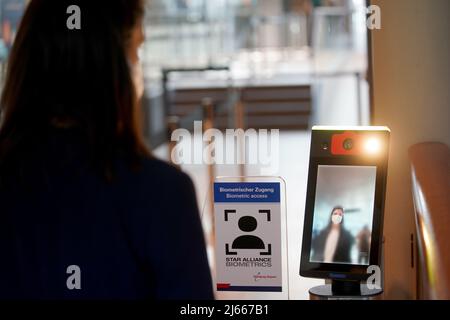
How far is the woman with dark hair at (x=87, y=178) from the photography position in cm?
128

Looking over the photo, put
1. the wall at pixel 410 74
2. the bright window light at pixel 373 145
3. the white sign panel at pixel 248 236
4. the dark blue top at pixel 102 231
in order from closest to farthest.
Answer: the dark blue top at pixel 102 231
the bright window light at pixel 373 145
the white sign panel at pixel 248 236
the wall at pixel 410 74

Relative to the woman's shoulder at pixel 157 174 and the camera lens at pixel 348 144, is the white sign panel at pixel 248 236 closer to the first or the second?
the camera lens at pixel 348 144

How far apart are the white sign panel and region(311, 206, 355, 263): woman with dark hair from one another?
0.17 metres

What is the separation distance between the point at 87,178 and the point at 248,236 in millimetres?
1087

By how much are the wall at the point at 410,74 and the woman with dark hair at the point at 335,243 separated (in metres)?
0.42

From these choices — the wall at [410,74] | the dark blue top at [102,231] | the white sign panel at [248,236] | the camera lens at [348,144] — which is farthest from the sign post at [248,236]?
the dark blue top at [102,231]

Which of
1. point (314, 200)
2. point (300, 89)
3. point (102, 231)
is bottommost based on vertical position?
point (300, 89)

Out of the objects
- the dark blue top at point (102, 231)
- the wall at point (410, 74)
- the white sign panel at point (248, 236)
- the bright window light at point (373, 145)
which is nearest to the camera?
the dark blue top at point (102, 231)

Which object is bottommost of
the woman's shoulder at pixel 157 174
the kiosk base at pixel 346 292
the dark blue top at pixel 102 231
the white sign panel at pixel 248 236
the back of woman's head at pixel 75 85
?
the kiosk base at pixel 346 292

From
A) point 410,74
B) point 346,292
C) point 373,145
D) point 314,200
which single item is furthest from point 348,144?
point 410,74

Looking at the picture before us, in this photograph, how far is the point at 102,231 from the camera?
4.27ft

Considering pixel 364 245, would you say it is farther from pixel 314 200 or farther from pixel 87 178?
pixel 87 178

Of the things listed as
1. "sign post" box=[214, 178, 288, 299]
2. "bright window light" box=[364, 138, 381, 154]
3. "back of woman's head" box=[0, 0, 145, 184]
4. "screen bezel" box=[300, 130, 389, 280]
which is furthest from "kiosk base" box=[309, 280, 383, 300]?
"back of woman's head" box=[0, 0, 145, 184]

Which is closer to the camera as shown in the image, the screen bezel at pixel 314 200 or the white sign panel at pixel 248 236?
the screen bezel at pixel 314 200
